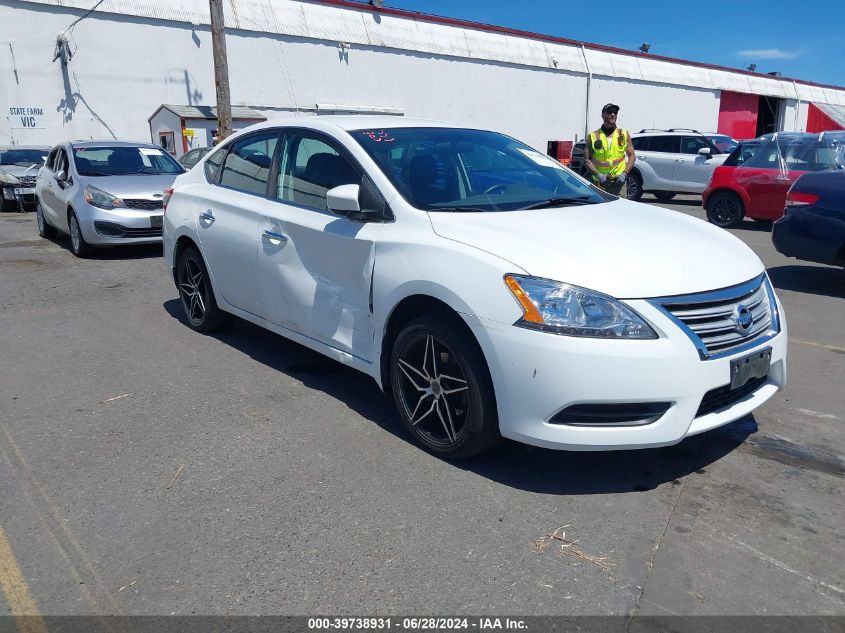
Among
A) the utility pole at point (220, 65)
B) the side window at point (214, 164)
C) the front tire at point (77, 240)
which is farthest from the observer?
the utility pole at point (220, 65)

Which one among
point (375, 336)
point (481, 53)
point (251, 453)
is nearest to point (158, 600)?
point (251, 453)

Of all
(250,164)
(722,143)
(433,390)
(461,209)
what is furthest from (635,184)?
(433,390)

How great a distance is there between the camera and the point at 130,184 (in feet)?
31.5

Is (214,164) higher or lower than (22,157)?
higher

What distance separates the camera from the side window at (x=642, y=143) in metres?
17.7

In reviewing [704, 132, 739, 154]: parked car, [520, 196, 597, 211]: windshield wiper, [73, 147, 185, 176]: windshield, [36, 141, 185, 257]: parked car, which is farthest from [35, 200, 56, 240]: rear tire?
[704, 132, 739, 154]: parked car

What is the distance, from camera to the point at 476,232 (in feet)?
11.4

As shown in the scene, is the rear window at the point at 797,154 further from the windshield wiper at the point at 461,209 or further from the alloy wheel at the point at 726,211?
the windshield wiper at the point at 461,209

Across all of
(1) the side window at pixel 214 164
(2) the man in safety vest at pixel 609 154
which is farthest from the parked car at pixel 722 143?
(1) the side window at pixel 214 164

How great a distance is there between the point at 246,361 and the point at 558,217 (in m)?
2.57

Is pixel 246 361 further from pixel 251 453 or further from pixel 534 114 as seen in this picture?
pixel 534 114

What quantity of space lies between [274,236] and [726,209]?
10150 mm

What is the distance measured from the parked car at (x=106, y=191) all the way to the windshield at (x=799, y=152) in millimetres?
9171

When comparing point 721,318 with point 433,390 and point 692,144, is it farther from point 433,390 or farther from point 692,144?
point 692,144
